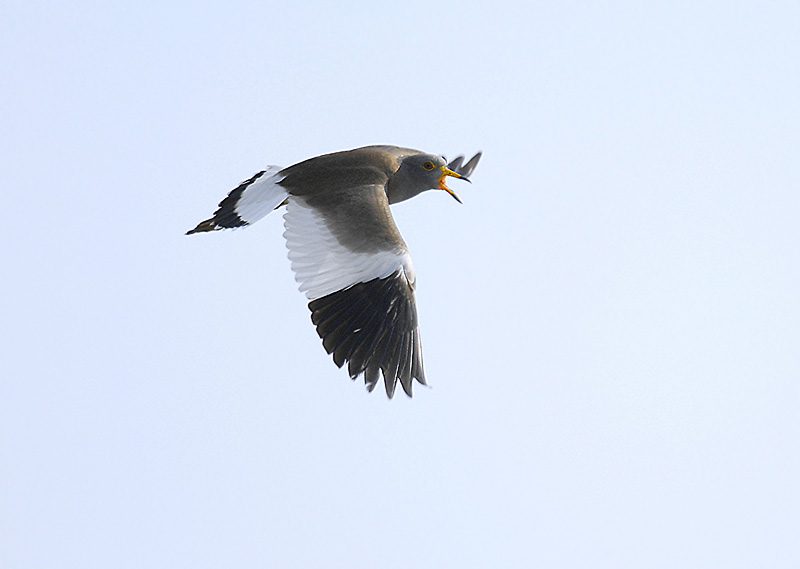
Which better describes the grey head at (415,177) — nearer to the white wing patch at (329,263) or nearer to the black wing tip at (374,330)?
the white wing patch at (329,263)

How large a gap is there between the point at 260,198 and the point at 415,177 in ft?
6.92

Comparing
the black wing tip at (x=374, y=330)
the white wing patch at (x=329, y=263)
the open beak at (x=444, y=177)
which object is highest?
the open beak at (x=444, y=177)

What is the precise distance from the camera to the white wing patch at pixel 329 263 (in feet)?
43.0

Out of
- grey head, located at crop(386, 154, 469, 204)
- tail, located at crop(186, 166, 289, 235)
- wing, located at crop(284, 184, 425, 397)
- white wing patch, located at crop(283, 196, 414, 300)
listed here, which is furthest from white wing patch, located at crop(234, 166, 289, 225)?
grey head, located at crop(386, 154, 469, 204)

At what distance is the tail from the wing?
479 millimetres

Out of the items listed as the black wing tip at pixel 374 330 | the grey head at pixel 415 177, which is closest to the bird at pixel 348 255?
the black wing tip at pixel 374 330

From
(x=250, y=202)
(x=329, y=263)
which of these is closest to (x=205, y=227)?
(x=250, y=202)

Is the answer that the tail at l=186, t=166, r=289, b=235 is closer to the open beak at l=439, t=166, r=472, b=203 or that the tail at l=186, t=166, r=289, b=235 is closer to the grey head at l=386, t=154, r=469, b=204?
the grey head at l=386, t=154, r=469, b=204

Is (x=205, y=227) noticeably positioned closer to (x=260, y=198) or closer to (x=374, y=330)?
(x=260, y=198)

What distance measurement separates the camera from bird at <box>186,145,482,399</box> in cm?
1289

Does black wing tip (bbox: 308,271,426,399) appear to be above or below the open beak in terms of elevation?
below

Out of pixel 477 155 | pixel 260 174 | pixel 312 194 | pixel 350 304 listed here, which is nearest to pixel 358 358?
pixel 350 304

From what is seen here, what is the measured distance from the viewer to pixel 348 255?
13.3 m

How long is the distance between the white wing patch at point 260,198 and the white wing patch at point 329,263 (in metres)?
0.61
